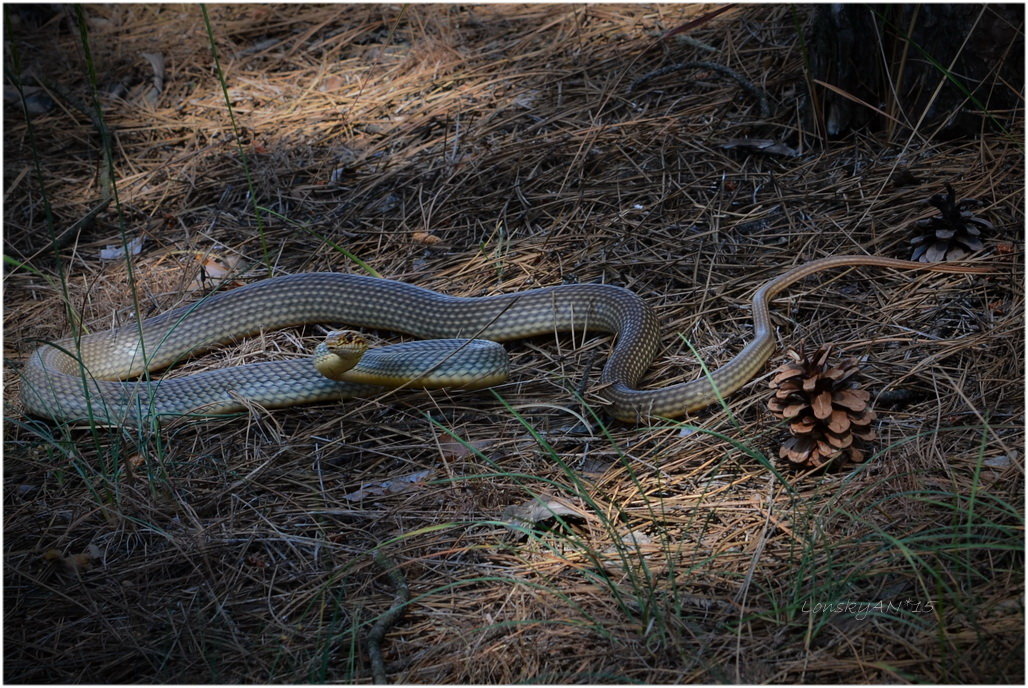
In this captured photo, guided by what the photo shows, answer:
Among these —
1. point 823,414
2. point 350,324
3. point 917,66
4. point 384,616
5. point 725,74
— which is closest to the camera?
point 384,616

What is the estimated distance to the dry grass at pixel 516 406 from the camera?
2459mm

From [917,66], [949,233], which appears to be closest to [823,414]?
[949,233]

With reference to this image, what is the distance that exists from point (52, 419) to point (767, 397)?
336cm

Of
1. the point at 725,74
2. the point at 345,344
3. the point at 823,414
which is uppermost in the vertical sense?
the point at 725,74

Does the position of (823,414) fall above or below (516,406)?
above

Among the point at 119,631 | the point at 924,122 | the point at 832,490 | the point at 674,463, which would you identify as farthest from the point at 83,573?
the point at 924,122

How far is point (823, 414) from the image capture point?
2.94 metres

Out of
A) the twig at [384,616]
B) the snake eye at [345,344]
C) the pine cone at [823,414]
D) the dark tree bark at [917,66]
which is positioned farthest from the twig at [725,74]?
the twig at [384,616]

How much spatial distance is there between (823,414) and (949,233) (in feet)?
5.48

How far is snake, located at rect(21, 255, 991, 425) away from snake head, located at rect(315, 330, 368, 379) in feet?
0.43

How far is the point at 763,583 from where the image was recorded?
100.0 inches

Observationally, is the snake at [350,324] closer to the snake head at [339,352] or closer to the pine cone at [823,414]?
the snake head at [339,352]

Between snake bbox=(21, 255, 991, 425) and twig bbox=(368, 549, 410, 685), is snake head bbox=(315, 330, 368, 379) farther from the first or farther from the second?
twig bbox=(368, 549, 410, 685)

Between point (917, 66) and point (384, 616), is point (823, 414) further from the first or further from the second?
point (917, 66)
